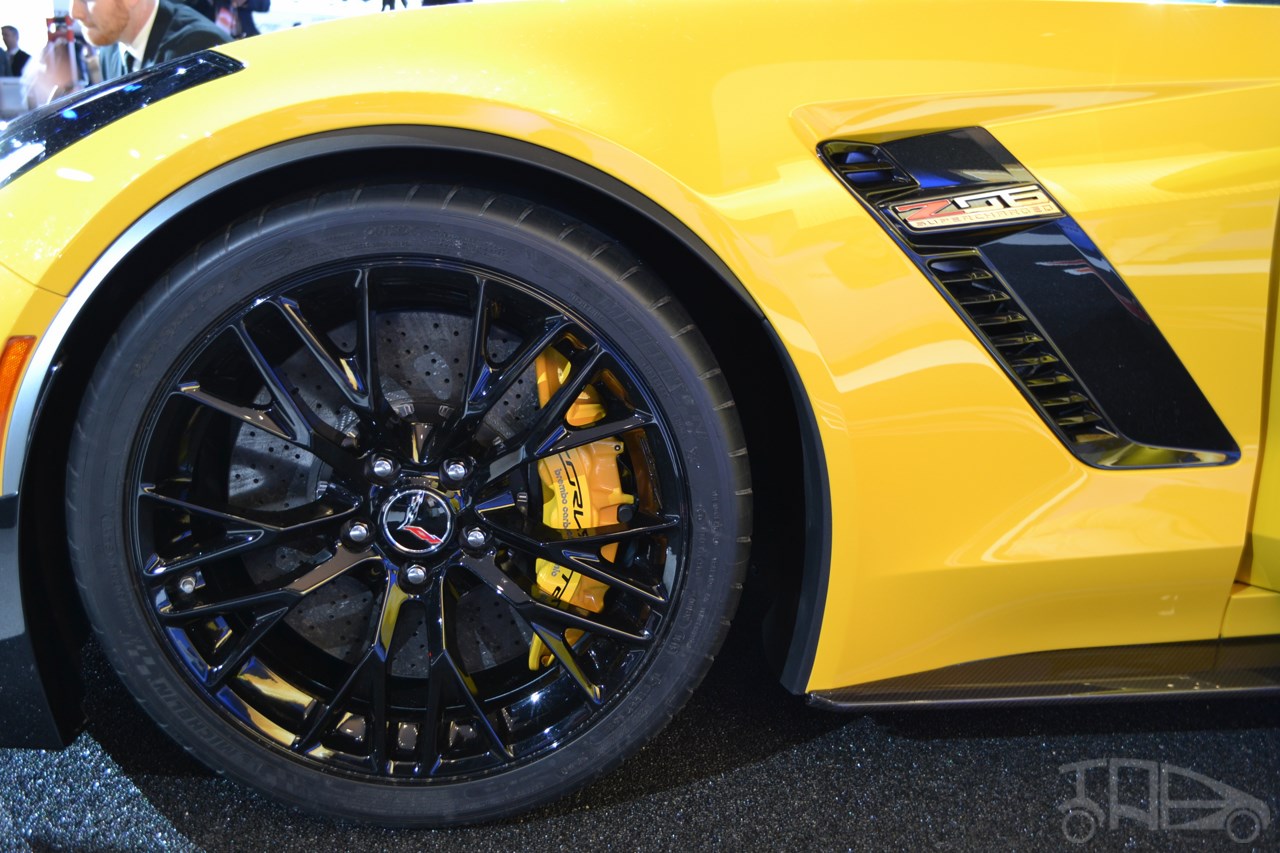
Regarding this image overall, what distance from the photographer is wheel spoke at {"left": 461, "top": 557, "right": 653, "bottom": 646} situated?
1106 mm

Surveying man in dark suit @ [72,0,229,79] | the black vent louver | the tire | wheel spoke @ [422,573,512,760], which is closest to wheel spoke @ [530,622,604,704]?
the tire

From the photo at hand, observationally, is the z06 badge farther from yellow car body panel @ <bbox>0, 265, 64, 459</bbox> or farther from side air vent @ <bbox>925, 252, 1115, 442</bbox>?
yellow car body panel @ <bbox>0, 265, 64, 459</bbox>

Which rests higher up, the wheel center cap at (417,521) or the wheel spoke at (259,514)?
the wheel spoke at (259,514)

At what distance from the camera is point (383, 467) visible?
3.54 feet

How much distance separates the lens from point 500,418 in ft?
3.83

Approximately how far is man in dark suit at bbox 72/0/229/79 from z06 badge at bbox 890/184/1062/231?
145 cm

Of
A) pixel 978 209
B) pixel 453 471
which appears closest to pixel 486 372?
pixel 453 471

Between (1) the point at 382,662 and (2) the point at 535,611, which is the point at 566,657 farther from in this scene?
(1) the point at 382,662

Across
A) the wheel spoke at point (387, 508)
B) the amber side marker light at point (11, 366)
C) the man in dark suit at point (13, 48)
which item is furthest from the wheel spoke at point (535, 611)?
the man in dark suit at point (13, 48)

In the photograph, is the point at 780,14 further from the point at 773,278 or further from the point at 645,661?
the point at 645,661

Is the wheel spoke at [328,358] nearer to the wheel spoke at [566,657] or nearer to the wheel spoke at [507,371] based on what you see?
the wheel spoke at [507,371]

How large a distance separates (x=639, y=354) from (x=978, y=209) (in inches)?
16.6

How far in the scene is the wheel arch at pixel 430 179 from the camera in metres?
0.98

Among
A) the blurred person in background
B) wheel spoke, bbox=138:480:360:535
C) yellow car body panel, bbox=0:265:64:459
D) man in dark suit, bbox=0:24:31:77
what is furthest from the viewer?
man in dark suit, bbox=0:24:31:77
